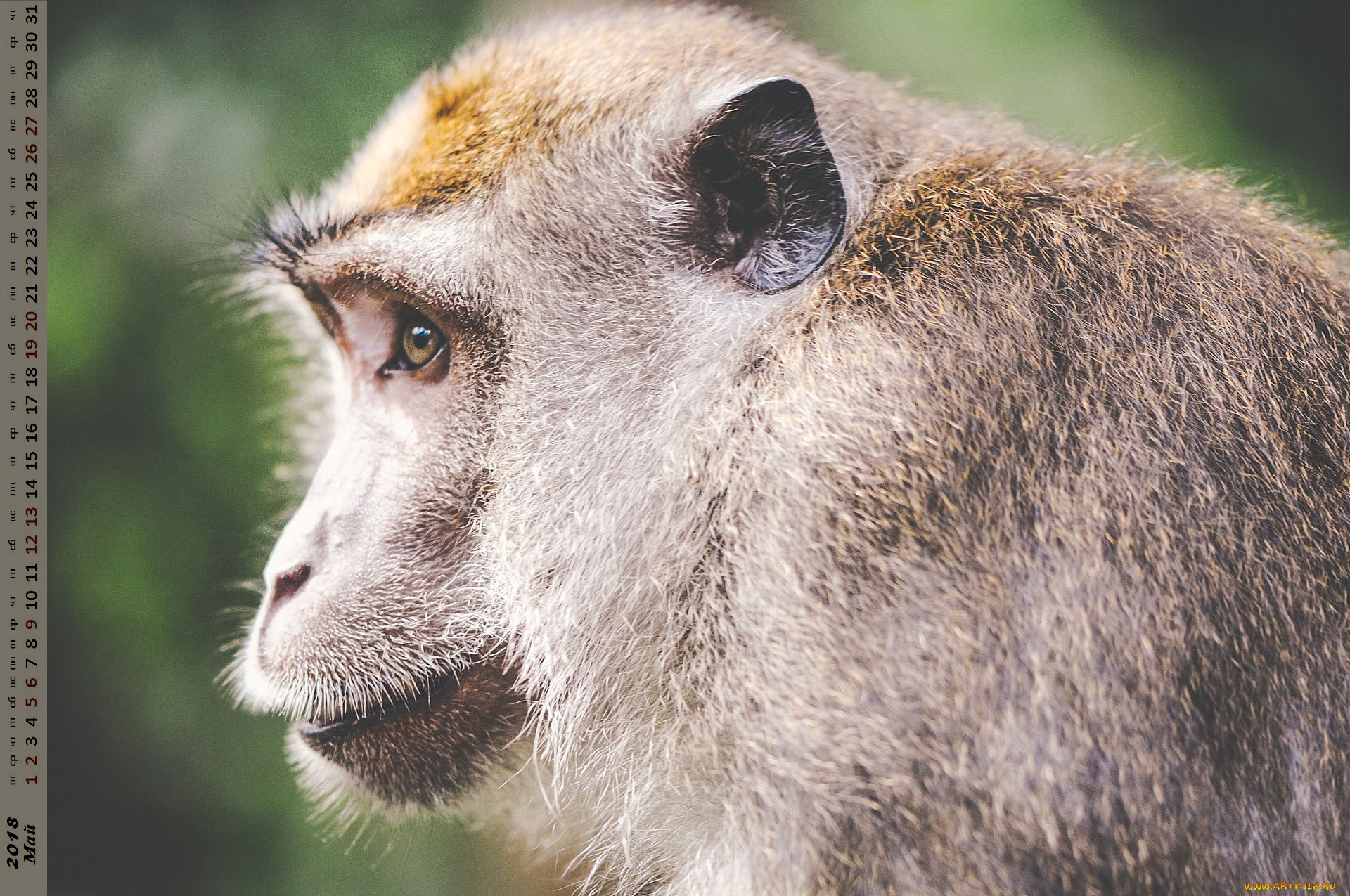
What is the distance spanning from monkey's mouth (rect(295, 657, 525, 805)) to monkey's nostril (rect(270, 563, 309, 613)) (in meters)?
0.24

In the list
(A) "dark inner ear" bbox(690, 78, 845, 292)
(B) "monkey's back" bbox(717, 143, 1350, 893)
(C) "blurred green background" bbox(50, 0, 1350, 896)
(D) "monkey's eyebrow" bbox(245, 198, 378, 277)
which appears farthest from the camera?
(C) "blurred green background" bbox(50, 0, 1350, 896)

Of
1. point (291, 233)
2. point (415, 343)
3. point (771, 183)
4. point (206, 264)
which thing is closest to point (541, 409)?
point (415, 343)

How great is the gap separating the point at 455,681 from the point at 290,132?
8.13 ft

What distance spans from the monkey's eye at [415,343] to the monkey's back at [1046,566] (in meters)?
0.69

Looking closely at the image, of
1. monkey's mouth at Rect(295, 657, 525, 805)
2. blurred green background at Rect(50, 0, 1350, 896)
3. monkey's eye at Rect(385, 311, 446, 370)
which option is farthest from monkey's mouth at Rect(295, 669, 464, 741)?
blurred green background at Rect(50, 0, 1350, 896)

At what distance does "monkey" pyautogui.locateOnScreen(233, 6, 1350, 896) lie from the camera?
137cm

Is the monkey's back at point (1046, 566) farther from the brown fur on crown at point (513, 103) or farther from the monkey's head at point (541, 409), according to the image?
the brown fur on crown at point (513, 103)

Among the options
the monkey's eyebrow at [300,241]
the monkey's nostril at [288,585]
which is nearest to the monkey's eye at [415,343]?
the monkey's eyebrow at [300,241]

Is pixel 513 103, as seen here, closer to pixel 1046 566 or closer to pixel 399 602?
pixel 399 602

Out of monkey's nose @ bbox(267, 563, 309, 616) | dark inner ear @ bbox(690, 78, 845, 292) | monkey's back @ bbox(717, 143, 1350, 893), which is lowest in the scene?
monkey's nose @ bbox(267, 563, 309, 616)

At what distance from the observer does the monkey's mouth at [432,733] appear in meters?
1.88

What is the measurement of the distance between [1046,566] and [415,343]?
1.25m
